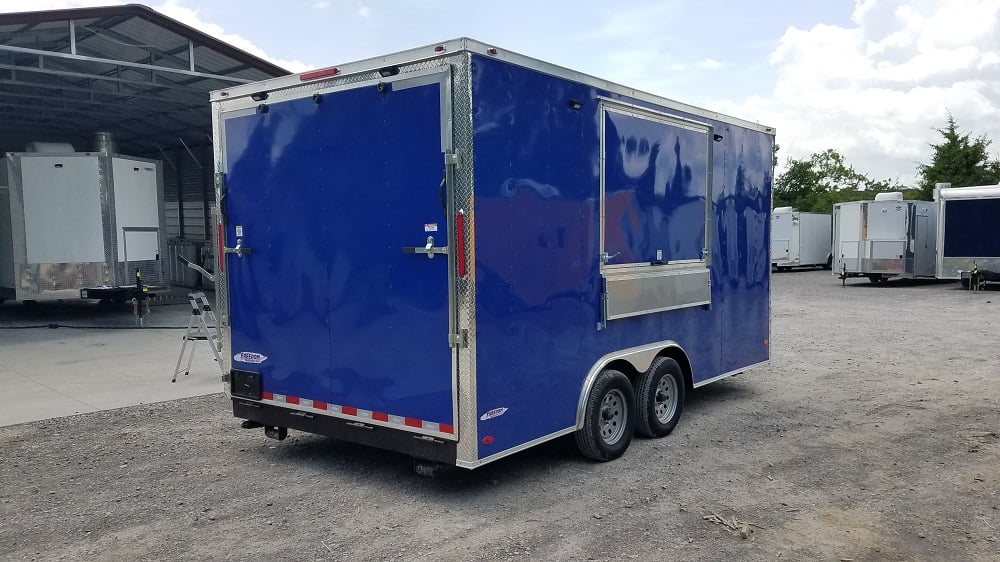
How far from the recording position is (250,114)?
213 inches

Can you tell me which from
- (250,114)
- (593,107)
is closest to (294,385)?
(250,114)

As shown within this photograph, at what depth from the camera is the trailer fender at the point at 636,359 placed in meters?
5.16

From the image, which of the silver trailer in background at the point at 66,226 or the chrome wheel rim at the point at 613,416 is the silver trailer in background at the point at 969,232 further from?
the silver trailer in background at the point at 66,226

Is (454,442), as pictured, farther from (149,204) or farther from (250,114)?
(149,204)

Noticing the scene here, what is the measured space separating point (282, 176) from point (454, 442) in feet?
7.56

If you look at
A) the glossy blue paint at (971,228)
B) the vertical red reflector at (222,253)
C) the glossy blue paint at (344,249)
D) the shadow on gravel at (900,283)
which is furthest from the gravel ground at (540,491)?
the shadow on gravel at (900,283)

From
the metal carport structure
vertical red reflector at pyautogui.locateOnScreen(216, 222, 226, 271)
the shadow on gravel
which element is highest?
the metal carport structure

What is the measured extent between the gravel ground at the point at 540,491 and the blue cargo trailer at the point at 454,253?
1.31 ft

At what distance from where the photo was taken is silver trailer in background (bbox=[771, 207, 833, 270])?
1177 inches

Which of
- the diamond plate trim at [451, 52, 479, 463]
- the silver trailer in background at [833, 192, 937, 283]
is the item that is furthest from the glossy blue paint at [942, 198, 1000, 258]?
the diamond plate trim at [451, 52, 479, 463]

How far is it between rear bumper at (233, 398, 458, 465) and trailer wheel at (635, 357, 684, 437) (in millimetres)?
2075

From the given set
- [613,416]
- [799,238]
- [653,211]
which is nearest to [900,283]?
[799,238]

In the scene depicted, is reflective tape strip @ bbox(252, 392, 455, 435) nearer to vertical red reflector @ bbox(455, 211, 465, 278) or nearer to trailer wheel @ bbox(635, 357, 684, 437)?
vertical red reflector @ bbox(455, 211, 465, 278)

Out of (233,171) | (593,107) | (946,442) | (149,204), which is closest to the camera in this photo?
(593,107)
